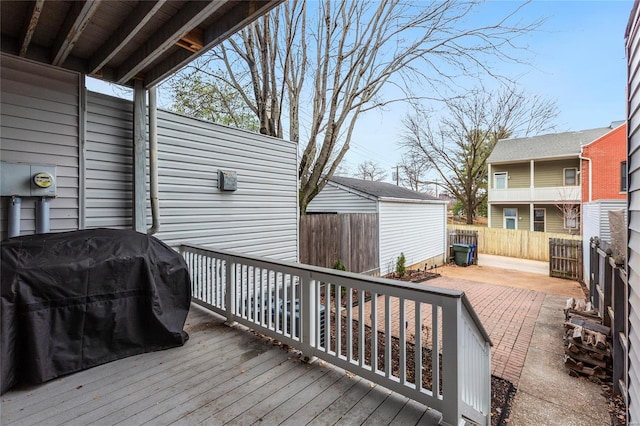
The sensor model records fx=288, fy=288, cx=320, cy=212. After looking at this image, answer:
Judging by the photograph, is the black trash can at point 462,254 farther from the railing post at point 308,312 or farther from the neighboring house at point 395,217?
the railing post at point 308,312

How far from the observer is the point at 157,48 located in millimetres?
2715

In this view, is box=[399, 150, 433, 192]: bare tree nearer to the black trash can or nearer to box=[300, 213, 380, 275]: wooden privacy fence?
the black trash can

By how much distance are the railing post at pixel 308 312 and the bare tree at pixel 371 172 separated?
25.1 metres

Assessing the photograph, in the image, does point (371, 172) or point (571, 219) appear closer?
point (571, 219)

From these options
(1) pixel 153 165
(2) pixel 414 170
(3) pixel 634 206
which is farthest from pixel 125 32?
(2) pixel 414 170

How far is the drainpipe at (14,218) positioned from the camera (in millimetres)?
2770

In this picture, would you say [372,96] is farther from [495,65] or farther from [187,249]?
[187,249]

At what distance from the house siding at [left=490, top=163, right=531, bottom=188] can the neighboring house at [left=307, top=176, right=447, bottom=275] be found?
21.0 ft

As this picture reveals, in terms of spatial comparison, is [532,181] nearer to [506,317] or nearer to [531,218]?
[531,218]

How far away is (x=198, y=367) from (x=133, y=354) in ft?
2.08

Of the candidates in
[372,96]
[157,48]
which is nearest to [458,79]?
[372,96]

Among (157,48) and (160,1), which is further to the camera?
(157,48)

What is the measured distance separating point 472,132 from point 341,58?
1566 cm

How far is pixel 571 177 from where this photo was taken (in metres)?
14.4
